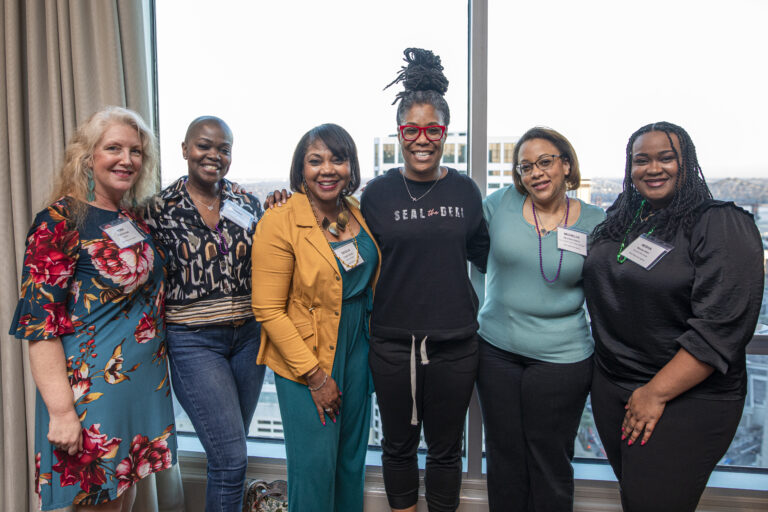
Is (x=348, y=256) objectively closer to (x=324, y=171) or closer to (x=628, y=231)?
(x=324, y=171)

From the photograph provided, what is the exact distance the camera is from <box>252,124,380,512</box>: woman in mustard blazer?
144 centimetres

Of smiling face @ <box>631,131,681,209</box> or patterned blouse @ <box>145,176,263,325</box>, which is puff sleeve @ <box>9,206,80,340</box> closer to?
patterned blouse @ <box>145,176,263,325</box>

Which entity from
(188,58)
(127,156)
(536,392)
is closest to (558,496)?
(536,392)

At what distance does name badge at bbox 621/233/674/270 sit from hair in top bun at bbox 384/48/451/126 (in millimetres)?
750

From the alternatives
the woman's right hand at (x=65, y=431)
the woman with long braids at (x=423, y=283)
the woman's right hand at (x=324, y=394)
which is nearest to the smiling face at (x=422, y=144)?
the woman with long braids at (x=423, y=283)

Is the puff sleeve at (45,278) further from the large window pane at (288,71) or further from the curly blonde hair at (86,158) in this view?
the large window pane at (288,71)

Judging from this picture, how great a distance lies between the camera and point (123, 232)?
4.52ft

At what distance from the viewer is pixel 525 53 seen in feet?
6.57

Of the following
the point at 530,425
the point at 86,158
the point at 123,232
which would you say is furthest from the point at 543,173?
the point at 86,158

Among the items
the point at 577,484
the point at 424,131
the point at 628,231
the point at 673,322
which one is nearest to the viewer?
the point at 673,322

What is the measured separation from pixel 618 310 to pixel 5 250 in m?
2.44

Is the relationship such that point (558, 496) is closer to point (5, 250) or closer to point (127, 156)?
point (127, 156)

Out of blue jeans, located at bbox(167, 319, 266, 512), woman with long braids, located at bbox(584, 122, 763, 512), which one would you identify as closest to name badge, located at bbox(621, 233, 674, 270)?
woman with long braids, located at bbox(584, 122, 763, 512)

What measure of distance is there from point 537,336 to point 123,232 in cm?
142
